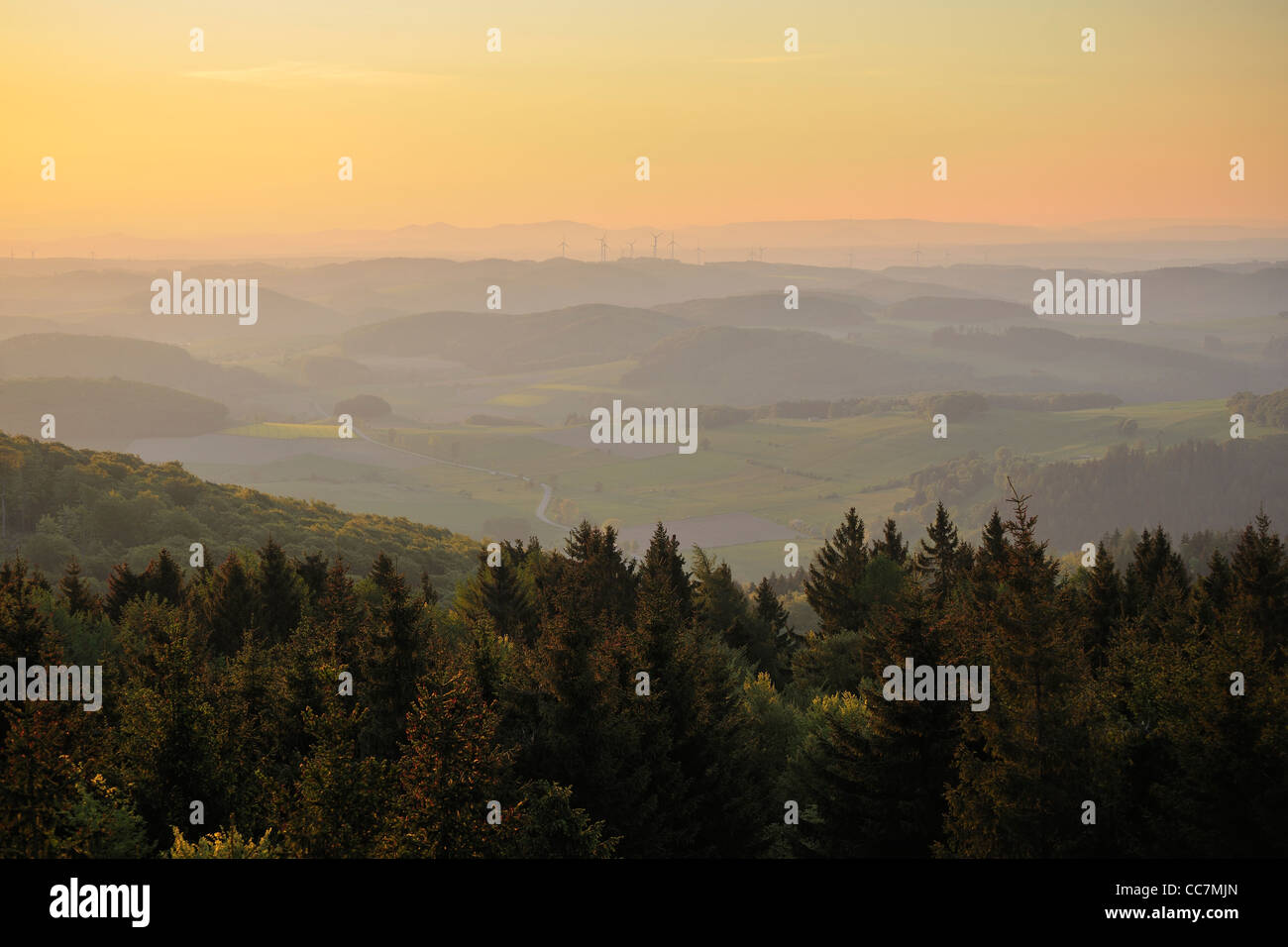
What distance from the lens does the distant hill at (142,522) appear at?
365 feet

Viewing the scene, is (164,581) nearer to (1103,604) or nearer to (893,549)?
(893,549)

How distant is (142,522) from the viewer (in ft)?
398

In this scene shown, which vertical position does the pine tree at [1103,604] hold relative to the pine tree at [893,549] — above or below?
below

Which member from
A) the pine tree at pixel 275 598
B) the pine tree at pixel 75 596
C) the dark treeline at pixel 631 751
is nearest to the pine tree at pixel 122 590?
the pine tree at pixel 75 596

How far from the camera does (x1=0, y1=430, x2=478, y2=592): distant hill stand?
11131 centimetres

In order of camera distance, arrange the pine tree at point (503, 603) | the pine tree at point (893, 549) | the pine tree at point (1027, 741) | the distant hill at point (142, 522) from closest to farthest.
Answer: the pine tree at point (1027, 741), the pine tree at point (503, 603), the pine tree at point (893, 549), the distant hill at point (142, 522)

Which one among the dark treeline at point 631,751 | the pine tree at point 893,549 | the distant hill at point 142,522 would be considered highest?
the distant hill at point 142,522

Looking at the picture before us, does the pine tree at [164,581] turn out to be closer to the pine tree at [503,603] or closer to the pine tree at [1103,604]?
the pine tree at [503,603]

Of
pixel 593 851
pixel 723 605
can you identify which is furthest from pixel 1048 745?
pixel 723 605

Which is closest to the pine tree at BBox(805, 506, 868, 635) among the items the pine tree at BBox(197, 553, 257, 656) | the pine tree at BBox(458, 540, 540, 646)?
the pine tree at BBox(458, 540, 540, 646)

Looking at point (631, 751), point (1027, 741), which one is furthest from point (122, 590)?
point (1027, 741)
